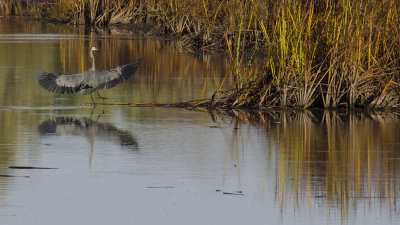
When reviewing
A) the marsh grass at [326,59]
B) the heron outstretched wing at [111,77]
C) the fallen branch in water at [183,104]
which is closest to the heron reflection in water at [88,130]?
the heron outstretched wing at [111,77]

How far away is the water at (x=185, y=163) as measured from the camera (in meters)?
6.29

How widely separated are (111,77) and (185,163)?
3985 millimetres

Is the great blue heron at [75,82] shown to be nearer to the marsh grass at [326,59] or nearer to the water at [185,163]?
the water at [185,163]

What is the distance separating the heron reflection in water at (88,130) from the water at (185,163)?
12 millimetres

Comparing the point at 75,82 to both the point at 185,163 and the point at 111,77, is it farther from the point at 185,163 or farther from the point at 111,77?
the point at 185,163

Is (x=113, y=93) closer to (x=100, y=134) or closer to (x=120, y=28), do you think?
(x=100, y=134)

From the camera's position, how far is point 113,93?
43.3ft

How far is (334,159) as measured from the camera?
324 inches

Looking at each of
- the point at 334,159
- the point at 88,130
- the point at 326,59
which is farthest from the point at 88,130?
the point at 326,59

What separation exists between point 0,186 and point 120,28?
69.0 ft

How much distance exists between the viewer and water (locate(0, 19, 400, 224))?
629 cm

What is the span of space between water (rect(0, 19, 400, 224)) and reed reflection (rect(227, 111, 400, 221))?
0.4 inches

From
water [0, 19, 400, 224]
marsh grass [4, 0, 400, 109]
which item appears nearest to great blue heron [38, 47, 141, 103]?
water [0, 19, 400, 224]

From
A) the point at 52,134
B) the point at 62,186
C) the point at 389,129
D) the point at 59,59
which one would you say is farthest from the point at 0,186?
the point at 59,59
